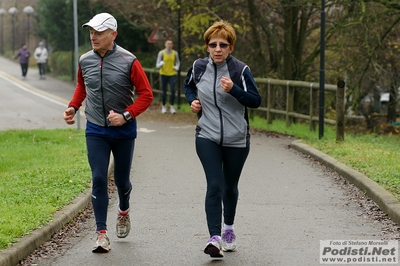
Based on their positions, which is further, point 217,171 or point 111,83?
point 111,83

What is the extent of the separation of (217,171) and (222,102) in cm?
53

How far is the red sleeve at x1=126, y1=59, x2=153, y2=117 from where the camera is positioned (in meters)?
7.06

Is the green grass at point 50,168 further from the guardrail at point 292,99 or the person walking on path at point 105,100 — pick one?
the person walking on path at point 105,100

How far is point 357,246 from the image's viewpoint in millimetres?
7234

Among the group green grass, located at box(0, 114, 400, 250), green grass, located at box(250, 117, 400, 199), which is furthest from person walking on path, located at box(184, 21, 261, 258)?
green grass, located at box(250, 117, 400, 199)

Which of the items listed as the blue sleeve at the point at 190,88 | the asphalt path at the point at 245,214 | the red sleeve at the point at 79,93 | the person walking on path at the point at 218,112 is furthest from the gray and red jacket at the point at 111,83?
the asphalt path at the point at 245,214

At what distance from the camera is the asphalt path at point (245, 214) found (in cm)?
691

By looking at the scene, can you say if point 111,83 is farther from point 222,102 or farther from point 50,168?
point 50,168

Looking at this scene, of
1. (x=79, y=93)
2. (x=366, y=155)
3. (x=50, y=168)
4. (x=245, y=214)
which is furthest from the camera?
(x=366, y=155)

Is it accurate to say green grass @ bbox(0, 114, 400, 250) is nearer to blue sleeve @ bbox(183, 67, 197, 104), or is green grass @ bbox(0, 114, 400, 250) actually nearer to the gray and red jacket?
the gray and red jacket

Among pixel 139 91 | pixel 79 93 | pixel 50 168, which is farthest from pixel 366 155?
pixel 79 93

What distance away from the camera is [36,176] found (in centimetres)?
1038

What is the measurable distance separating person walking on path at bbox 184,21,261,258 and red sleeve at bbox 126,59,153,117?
50 cm

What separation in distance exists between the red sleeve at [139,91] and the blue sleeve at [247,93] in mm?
863
